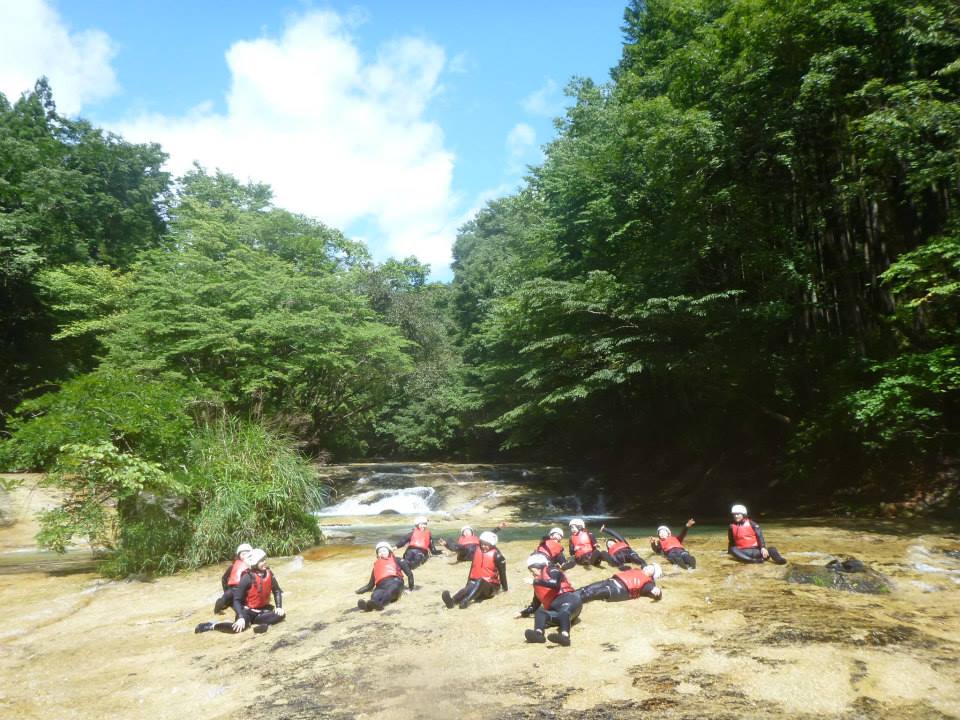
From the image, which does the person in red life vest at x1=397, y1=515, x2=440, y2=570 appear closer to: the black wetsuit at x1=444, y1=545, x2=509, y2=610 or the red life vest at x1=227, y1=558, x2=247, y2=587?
the black wetsuit at x1=444, y1=545, x2=509, y2=610

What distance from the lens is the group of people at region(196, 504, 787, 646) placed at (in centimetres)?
646

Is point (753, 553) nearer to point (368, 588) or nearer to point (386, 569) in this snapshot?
point (386, 569)

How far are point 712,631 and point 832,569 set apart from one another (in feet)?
8.56

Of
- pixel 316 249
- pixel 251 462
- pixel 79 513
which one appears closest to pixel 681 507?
pixel 251 462

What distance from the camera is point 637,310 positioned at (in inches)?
→ 610

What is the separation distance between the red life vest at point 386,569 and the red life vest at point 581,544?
8.39ft

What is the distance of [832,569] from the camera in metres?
7.66

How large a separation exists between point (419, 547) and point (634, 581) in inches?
162

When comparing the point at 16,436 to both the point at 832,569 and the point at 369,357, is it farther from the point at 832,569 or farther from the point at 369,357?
the point at 369,357

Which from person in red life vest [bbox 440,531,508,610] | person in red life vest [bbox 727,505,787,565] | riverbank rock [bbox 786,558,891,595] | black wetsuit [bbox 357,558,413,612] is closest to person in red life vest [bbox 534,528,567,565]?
person in red life vest [bbox 440,531,508,610]

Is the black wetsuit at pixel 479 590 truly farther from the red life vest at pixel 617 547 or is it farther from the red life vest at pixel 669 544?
the red life vest at pixel 669 544

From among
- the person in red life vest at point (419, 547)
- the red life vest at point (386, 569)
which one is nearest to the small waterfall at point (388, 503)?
the person in red life vest at point (419, 547)

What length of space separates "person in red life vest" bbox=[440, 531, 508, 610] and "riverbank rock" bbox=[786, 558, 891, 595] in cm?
346

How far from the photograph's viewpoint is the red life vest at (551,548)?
28.4ft
